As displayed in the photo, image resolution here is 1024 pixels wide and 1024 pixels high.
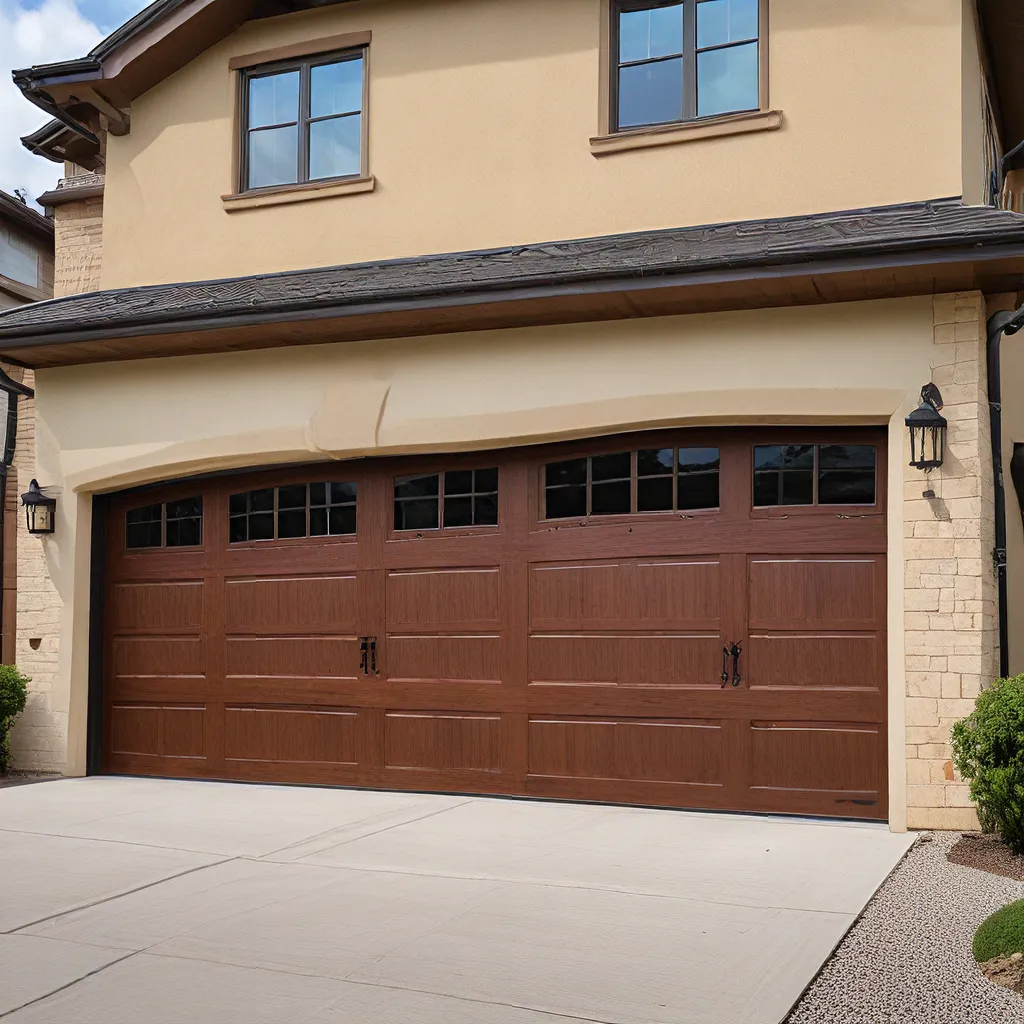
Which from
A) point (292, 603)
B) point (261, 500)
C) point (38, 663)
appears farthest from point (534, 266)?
point (38, 663)

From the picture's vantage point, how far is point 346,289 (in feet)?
Answer: 31.4

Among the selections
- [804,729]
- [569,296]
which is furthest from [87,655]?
[804,729]

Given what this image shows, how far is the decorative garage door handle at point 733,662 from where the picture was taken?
8.84m

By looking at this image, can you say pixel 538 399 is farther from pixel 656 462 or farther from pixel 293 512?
pixel 293 512

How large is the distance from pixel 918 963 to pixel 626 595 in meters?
4.33

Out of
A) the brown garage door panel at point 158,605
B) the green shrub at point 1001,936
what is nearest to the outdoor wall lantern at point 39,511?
the brown garage door panel at point 158,605

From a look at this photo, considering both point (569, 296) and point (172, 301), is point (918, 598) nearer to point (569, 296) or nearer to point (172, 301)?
point (569, 296)

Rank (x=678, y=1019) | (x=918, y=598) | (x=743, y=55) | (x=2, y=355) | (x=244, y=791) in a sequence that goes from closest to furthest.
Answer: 1. (x=678, y=1019)
2. (x=918, y=598)
3. (x=743, y=55)
4. (x=244, y=791)
5. (x=2, y=355)

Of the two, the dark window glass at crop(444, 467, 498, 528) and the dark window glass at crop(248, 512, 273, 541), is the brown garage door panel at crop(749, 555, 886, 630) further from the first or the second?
the dark window glass at crop(248, 512, 273, 541)

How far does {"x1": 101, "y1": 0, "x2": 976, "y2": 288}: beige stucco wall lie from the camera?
8.98 metres

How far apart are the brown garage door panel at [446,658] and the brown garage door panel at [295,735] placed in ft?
1.82

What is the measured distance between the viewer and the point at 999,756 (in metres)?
7.23

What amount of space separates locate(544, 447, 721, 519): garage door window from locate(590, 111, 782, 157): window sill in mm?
2462

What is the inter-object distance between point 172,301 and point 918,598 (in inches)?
254
